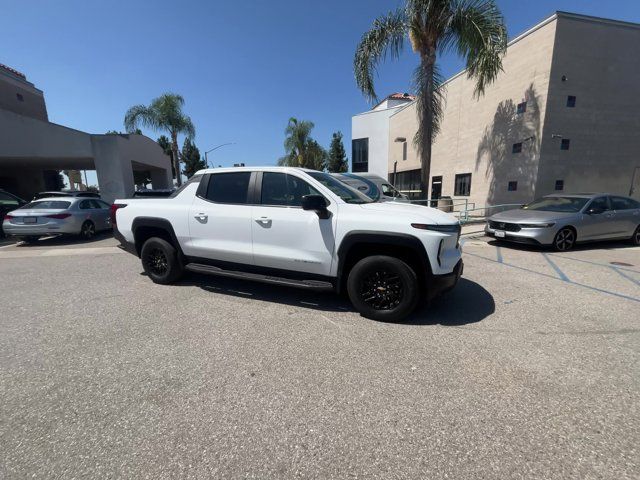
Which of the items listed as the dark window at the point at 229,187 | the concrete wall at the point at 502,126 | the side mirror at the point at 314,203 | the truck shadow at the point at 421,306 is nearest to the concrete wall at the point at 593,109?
the concrete wall at the point at 502,126

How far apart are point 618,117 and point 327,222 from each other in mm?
18334

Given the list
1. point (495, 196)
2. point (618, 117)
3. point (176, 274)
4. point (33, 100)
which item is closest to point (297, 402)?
point (176, 274)

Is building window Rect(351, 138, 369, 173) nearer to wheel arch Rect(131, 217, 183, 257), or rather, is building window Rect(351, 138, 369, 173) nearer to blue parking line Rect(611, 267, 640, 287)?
blue parking line Rect(611, 267, 640, 287)

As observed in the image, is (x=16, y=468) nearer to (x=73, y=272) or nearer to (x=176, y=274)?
(x=176, y=274)

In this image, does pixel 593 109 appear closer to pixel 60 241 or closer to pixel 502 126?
pixel 502 126

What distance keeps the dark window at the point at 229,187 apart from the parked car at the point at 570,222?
654cm

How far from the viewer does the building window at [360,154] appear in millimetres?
32531

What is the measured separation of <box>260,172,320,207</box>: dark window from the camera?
151 inches

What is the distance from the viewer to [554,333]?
319cm

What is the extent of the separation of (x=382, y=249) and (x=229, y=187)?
2.37m

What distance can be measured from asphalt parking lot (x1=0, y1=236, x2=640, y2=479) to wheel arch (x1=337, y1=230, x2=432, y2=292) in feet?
2.05

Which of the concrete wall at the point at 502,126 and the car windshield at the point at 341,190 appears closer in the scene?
the car windshield at the point at 341,190

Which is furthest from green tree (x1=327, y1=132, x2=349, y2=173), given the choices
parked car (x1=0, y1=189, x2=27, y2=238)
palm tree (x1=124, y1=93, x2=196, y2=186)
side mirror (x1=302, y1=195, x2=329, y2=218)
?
side mirror (x1=302, y1=195, x2=329, y2=218)

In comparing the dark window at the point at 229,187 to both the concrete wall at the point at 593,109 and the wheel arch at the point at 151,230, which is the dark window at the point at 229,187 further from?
the concrete wall at the point at 593,109
